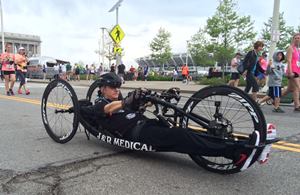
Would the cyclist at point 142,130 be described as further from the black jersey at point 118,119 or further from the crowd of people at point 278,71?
the crowd of people at point 278,71

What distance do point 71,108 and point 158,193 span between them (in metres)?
1.97

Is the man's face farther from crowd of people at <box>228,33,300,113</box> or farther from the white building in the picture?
the white building

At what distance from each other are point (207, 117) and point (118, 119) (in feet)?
3.35

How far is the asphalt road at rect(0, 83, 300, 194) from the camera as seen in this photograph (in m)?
3.15

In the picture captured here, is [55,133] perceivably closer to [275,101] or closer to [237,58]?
[275,101]

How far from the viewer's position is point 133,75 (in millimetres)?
34625

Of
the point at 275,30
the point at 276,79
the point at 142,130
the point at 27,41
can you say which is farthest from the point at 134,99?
the point at 27,41

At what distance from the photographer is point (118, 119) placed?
160 inches

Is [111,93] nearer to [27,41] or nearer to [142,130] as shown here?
[142,130]

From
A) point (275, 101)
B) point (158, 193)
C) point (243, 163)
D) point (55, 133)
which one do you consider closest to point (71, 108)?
point (55, 133)

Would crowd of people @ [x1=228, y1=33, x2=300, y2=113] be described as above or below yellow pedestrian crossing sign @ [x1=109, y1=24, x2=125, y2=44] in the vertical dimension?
below

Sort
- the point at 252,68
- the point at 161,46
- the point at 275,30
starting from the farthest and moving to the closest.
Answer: the point at 161,46
the point at 275,30
the point at 252,68

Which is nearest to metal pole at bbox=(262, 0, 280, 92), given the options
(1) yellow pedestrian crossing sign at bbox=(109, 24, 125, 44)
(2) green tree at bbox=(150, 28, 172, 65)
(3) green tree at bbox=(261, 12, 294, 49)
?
(1) yellow pedestrian crossing sign at bbox=(109, 24, 125, 44)

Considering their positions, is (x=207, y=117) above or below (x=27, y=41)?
below
